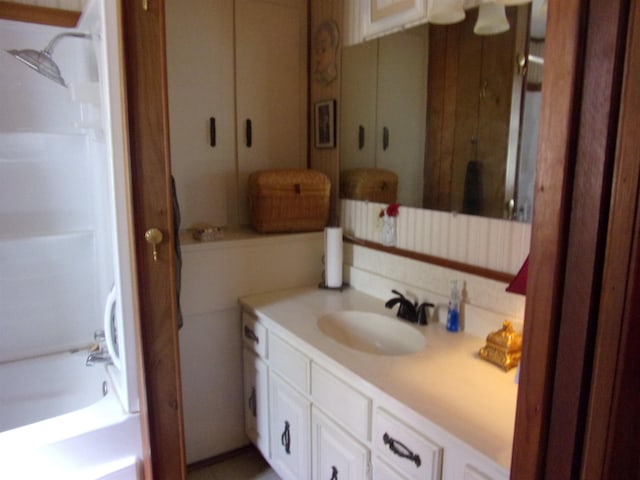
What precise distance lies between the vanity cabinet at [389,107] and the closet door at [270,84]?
13.5 inches

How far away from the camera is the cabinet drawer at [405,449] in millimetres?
1090

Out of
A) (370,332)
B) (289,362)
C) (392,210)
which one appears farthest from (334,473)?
(392,210)

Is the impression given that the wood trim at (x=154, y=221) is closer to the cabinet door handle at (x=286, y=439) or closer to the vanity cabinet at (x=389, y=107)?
the cabinet door handle at (x=286, y=439)

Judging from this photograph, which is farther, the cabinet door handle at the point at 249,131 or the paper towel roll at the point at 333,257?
the cabinet door handle at the point at 249,131

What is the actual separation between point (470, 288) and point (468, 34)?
0.89m

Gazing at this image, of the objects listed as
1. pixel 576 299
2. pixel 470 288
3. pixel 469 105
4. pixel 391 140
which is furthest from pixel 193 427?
pixel 576 299

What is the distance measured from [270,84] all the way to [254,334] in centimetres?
130

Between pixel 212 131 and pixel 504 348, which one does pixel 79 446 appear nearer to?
pixel 504 348

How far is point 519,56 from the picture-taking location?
4.64 feet

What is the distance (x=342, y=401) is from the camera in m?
1.41

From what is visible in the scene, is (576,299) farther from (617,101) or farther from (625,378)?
(617,101)

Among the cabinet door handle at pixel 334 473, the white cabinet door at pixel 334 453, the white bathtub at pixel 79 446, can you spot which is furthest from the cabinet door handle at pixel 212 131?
the cabinet door handle at pixel 334 473

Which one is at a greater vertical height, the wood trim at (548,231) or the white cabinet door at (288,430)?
the wood trim at (548,231)

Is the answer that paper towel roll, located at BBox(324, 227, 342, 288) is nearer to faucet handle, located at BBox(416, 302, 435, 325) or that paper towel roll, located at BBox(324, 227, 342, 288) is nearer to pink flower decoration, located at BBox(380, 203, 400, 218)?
pink flower decoration, located at BBox(380, 203, 400, 218)
